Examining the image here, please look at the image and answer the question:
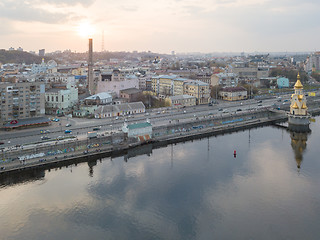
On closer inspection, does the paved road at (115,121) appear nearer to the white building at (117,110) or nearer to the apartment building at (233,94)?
the white building at (117,110)

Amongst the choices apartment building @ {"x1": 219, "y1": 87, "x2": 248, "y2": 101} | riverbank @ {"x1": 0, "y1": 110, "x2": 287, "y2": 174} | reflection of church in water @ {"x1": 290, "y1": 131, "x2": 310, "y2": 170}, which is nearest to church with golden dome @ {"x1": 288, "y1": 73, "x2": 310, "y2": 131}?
reflection of church in water @ {"x1": 290, "y1": 131, "x2": 310, "y2": 170}

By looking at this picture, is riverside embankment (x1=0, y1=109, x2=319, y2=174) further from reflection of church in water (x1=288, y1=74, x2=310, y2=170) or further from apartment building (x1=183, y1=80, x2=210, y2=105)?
apartment building (x1=183, y1=80, x2=210, y2=105)

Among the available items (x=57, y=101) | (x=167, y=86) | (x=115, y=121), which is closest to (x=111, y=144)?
(x=115, y=121)

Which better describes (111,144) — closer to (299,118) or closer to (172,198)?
(172,198)

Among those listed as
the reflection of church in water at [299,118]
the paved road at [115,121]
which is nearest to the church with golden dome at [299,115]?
the reflection of church in water at [299,118]

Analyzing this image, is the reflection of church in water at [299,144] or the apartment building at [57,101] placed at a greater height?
the apartment building at [57,101]

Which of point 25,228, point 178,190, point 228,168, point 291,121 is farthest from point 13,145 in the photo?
point 291,121
